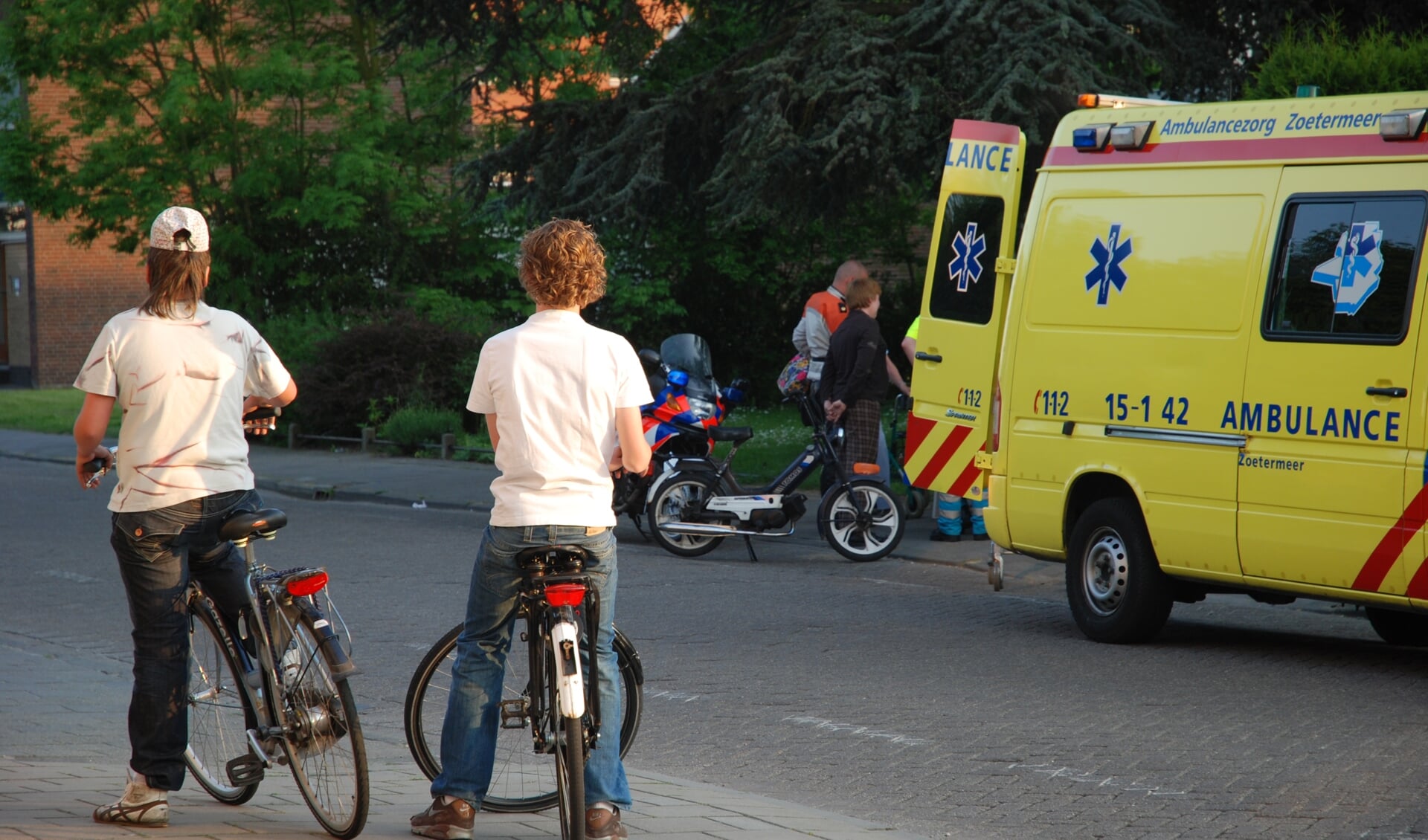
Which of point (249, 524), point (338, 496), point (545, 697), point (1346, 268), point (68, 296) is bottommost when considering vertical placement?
point (338, 496)

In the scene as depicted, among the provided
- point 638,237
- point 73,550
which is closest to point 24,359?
point 638,237

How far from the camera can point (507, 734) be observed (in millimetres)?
5121

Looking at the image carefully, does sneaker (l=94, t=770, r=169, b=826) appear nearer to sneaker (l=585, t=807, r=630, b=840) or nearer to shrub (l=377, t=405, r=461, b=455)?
sneaker (l=585, t=807, r=630, b=840)

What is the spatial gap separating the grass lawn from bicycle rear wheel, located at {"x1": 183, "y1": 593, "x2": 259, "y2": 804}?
18755 millimetres

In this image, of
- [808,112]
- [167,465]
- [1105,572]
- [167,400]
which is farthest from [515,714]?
[808,112]

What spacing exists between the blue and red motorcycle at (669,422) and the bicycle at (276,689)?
7.14 m

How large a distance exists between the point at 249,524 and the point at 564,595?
108 cm

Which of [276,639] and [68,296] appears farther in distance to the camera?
[68,296]

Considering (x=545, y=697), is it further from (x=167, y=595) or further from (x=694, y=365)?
(x=694, y=365)

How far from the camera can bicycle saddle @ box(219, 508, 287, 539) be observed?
15.9 feet

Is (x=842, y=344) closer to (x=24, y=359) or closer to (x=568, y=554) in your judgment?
(x=568, y=554)

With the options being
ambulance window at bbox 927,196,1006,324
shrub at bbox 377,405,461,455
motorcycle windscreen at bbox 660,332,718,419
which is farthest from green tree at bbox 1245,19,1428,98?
shrub at bbox 377,405,461,455

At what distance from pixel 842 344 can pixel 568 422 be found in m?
8.07

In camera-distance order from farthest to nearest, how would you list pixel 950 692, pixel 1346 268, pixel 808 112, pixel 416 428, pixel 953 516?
pixel 416 428 < pixel 808 112 < pixel 953 516 < pixel 1346 268 < pixel 950 692
